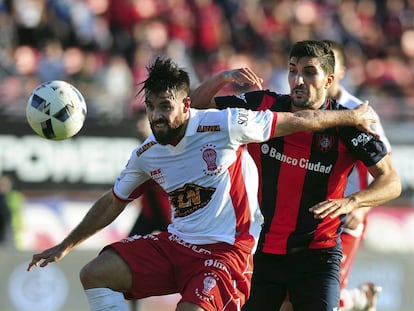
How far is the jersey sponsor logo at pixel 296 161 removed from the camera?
700 centimetres

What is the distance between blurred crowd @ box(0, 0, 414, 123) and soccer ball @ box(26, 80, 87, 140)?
7.28m

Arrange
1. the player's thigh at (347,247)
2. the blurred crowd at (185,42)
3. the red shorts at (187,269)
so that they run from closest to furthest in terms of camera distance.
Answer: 1. the red shorts at (187,269)
2. the player's thigh at (347,247)
3. the blurred crowd at (185,42)

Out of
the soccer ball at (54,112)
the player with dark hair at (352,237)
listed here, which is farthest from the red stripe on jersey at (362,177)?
the soccer ball at (54,112)

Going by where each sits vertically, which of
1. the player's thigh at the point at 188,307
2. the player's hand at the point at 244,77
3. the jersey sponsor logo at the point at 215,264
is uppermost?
the player's hand at the point at 244,77

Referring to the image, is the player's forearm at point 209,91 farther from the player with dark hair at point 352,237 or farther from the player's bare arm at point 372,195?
the player with dark hair at point 352,237

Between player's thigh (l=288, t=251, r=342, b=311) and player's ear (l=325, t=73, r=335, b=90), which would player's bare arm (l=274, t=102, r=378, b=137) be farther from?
player's thigh (l=288, t=251, r=342, b=311)

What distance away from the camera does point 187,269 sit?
6.56m

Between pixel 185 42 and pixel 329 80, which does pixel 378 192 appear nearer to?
pixel 329 80

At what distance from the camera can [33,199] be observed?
47.1ft

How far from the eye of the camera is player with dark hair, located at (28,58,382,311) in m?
6.42

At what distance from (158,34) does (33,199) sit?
412 centimetres

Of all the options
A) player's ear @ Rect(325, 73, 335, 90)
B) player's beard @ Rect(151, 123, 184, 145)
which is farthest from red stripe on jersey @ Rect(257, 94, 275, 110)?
player's beard @ Rect(151, 123, 184, 145)

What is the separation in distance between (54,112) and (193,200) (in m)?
1.22

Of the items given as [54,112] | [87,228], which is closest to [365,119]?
[87,228]
